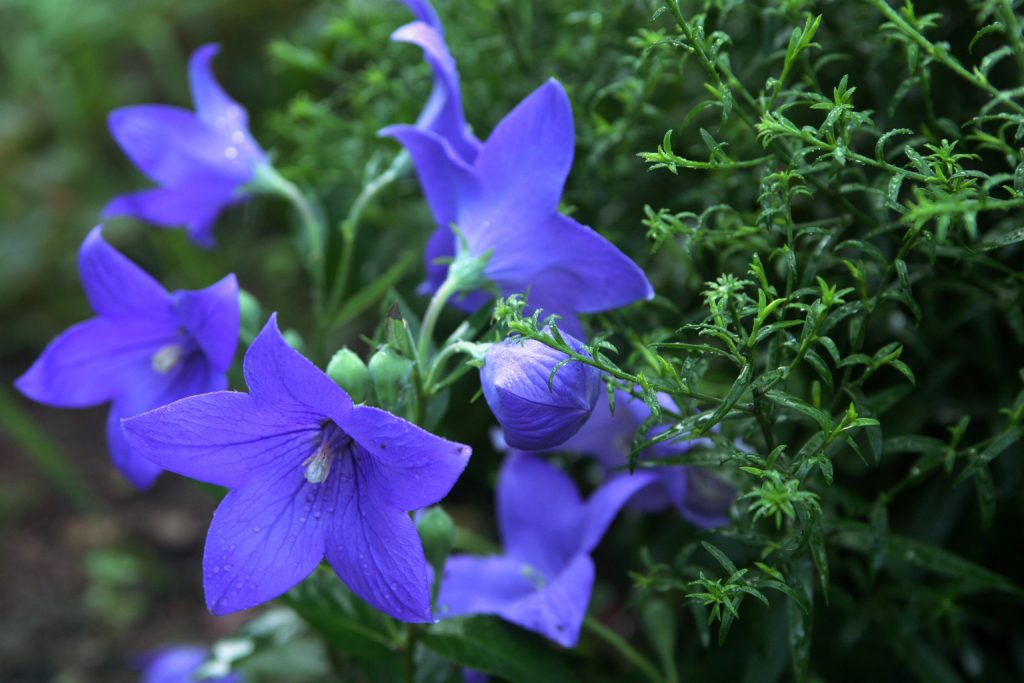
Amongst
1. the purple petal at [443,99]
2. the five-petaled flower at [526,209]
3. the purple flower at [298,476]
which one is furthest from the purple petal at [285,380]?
the purple petal at [443,99]

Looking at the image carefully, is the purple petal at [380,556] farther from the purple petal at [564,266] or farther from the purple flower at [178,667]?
the purple flower at [178,667]

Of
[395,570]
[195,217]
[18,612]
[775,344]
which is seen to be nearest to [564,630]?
[395,570]

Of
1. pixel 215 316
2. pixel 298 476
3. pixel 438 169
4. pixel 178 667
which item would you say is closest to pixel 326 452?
pixel 298 476

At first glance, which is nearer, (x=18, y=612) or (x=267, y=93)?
(x=18, y=612)

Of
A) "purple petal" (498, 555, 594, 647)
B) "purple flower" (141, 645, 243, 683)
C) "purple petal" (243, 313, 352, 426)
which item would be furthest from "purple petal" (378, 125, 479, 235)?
"purple flower" (141, 645, 243, 683)

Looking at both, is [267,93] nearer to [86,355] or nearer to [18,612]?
[18,612]
